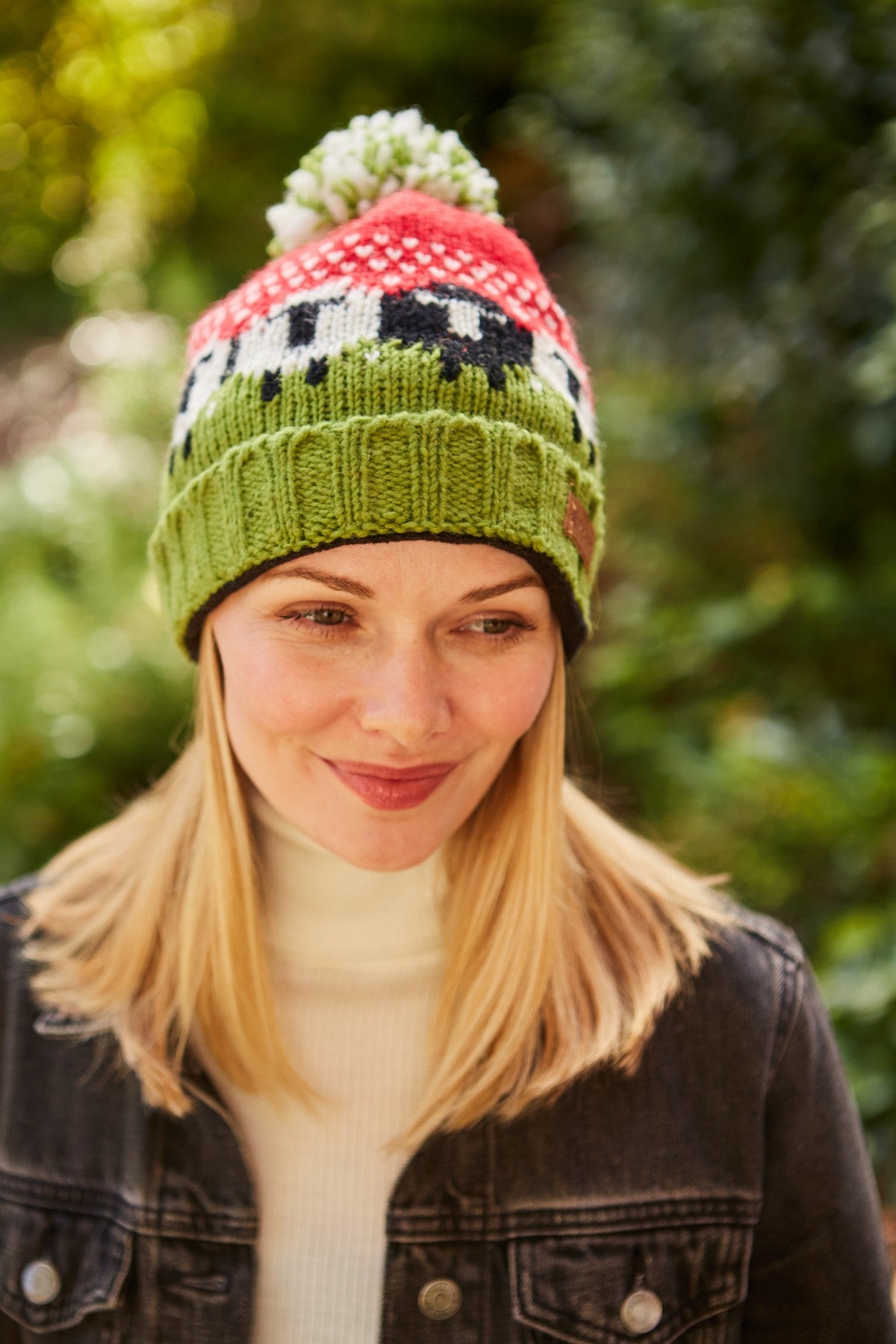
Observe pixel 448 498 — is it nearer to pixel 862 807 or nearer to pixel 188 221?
pixel 862 807

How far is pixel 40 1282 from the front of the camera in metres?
1.56

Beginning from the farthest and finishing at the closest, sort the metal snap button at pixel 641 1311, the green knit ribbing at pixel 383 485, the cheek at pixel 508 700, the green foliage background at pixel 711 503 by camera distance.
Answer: the green foliage background at pixel 711 503 < the metal snap button at pixel 641 1311 < the cheek at pixel 508 700 < the green knit ribbing at pixel 383 485

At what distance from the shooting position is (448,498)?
133 centimetres

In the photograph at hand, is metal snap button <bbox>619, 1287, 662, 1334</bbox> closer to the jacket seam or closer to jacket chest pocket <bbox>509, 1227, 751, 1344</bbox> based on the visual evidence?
jacket chest pocket <bbox>509, 1227, 751, 1344</bbox>

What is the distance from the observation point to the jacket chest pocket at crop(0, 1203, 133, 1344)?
1.53 meters

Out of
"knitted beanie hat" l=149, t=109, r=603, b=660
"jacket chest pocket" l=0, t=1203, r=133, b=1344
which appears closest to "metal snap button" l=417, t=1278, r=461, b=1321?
"jacket chest pocket" l=0, t=1203, r=133, b=1344

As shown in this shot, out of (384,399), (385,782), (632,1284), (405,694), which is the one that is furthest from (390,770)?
(632,1284)

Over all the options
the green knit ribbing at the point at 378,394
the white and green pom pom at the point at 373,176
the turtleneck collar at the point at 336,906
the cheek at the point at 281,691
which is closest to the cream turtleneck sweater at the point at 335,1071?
the turtleneck collar at the point at 336,906

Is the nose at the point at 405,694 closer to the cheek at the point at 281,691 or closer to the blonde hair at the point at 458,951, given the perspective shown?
the cheek at the point at 281,691

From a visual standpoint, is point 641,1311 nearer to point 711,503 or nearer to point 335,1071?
point 335,1071

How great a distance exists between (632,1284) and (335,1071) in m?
0.50

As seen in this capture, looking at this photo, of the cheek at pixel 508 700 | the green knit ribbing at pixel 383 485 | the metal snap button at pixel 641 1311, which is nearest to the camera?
the green knit ribbing at pixel 383 485

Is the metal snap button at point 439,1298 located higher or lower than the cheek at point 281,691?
lower

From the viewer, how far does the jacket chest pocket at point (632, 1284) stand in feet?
5.01
